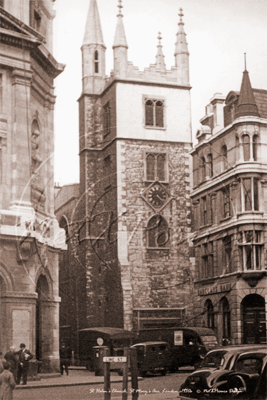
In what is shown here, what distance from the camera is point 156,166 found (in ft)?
139

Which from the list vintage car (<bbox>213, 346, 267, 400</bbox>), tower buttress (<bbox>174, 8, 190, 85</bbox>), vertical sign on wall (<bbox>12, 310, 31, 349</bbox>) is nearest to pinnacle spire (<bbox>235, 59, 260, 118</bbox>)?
tower buttress (<bbox>174, 8, 190, 85</bbox>)

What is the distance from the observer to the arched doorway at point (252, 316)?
37.7 meters

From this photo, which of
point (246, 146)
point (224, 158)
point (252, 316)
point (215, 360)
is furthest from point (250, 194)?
point (215, 360)

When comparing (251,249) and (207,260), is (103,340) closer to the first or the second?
(207,260)

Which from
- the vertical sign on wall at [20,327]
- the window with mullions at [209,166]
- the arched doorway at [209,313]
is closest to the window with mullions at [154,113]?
the window with mullions at [209,166]

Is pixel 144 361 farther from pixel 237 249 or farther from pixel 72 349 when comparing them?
pixel 72 349

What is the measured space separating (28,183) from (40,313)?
5.49 meters

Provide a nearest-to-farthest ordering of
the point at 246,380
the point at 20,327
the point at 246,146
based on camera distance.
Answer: the point at 246,380, the point at 20,327, the point at 246,146

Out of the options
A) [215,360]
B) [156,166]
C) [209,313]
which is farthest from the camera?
[156,166]

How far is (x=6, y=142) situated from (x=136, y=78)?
1822 cm

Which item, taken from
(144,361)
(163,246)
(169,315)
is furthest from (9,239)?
(169,315)

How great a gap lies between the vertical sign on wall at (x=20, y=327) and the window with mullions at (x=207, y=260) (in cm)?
1663

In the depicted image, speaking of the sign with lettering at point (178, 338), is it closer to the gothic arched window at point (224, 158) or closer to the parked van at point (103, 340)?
the parked van at point (103, 340)

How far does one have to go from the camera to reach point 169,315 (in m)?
41.0
